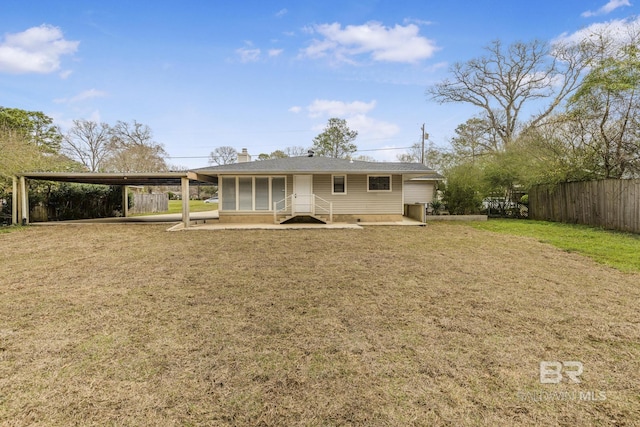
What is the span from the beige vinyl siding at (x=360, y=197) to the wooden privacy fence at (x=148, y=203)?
14407 millimetres

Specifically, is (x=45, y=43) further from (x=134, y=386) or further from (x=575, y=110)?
(x=575, y=110)

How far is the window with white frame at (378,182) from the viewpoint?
1361 centimetres

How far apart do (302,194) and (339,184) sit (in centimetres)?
175

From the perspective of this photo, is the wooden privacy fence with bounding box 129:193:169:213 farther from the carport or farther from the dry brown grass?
the dry brown grass

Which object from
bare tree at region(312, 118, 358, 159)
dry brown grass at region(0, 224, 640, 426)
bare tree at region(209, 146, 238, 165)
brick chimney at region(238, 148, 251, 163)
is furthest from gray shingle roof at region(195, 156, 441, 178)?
bare tree at region(209, 146, 238, 165)

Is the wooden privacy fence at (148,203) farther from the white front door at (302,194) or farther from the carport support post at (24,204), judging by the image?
the white front door at (302,194)

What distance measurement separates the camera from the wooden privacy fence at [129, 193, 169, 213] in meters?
20.6

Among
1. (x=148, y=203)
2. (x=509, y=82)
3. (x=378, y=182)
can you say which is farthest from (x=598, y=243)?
(x=148, y=203)

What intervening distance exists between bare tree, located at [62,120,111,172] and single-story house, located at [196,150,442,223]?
25.8 m

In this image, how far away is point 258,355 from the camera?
8.29ft

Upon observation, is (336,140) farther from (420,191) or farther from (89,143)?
(89,143)

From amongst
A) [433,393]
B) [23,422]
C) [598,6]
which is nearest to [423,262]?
[433,393]

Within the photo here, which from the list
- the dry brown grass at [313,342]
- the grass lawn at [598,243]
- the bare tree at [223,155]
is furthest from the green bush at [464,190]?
the bare tree at [223,155]

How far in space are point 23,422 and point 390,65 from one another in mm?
20544
